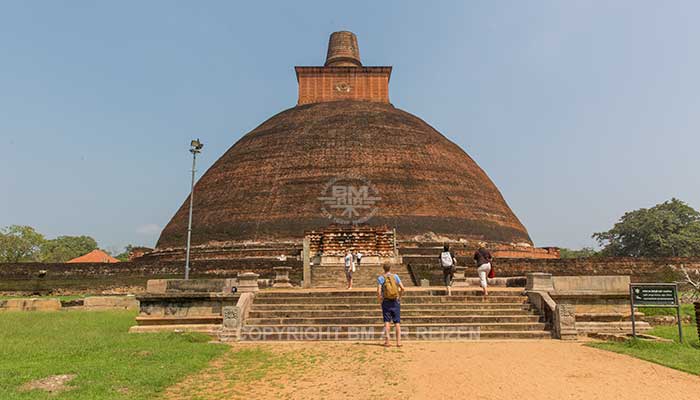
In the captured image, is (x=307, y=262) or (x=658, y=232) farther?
(x=658, y=232)

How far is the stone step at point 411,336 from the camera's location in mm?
7520

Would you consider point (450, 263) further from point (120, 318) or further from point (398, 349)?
point (120, 318)

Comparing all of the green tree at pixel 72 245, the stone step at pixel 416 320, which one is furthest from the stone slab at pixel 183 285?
the green tree at pixel 72 245

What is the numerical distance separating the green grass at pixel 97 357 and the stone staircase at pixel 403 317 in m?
1.27

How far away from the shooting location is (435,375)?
5023mm

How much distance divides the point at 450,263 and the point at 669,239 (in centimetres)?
3234

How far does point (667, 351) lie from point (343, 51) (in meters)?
25.2

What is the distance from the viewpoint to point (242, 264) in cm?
1697

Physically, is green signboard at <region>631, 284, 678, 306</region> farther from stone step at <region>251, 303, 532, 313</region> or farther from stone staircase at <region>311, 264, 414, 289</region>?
stone staircase at <region>311, 264, 414, 289</region>

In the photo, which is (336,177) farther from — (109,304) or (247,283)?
(247,283)

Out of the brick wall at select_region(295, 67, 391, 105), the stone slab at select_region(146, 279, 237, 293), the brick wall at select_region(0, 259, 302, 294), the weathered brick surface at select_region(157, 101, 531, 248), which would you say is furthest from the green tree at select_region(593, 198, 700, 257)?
the stone slab at select_region(146, 279, 237, 293)

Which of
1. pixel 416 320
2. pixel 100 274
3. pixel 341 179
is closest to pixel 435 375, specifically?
pixel 416 320

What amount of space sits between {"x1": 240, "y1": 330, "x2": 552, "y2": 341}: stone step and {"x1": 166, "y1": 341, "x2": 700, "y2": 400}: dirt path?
2.61 ft

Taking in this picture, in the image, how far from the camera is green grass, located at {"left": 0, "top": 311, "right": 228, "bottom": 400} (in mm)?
4331
